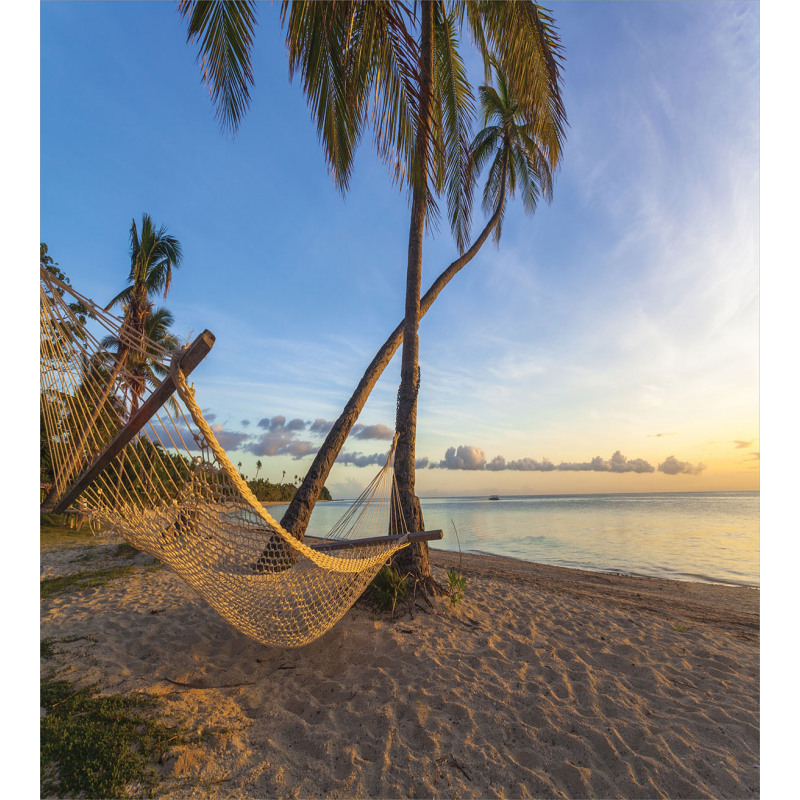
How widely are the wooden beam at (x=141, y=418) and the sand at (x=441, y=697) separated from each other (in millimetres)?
896

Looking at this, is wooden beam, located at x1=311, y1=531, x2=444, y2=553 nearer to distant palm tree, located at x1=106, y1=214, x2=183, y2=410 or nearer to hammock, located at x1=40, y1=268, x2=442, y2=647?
hammock, located at x1=40, y1=268, x2=442, y2=647

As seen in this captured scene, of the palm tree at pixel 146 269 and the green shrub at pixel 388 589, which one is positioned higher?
the palm tree at pixel 146 269

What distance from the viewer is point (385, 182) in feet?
11.2

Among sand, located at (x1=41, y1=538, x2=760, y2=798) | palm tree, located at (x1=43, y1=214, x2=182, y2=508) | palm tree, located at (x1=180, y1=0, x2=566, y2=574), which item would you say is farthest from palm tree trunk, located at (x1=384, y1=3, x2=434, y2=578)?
palm tree, located at (x1=43, y1=214, x2=182, y2=508)

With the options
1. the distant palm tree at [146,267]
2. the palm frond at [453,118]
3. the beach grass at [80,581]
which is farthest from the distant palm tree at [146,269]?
the palm frond at [453,118]

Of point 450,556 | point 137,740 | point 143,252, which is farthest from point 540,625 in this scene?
point 143,252

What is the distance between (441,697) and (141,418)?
160cm

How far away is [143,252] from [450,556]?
9.16 metres

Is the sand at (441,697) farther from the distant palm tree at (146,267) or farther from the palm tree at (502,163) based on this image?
the distant palm tree at (146,267)

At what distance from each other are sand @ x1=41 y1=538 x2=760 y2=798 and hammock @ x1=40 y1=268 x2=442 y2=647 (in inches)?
12.9

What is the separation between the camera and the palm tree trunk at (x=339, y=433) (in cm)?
274

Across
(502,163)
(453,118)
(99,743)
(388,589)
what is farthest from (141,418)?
(502,163)

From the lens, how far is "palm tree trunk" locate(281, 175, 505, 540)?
2.74 meters
